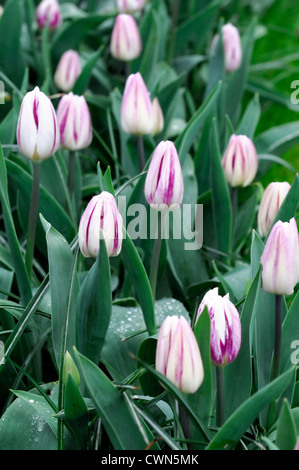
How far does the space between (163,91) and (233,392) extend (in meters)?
1.01

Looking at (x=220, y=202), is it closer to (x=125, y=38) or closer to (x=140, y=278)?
(x=140, y=278)

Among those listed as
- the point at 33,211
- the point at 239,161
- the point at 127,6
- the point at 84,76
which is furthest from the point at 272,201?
the point at 127,6

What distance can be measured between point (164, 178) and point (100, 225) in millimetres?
136

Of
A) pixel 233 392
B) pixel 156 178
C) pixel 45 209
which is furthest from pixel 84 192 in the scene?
pixel 233 392

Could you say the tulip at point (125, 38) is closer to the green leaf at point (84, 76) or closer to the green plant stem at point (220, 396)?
the green leaf at point (84, 76)

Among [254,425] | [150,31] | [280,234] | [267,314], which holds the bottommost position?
[254,425]

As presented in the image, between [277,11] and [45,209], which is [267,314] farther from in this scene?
[277,11]

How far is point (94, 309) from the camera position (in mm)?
1087

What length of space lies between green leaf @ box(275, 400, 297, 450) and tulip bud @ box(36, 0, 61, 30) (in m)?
1.52

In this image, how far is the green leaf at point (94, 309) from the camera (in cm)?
104

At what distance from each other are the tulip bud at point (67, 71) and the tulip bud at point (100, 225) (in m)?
0.92

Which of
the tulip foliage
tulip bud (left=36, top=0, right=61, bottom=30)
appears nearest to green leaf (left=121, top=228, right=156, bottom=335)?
the tulip foliage

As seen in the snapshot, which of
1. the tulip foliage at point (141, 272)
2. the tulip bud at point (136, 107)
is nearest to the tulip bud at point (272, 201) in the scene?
the tulip foliage at point (141, 272)

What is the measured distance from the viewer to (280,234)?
0.95 meters
